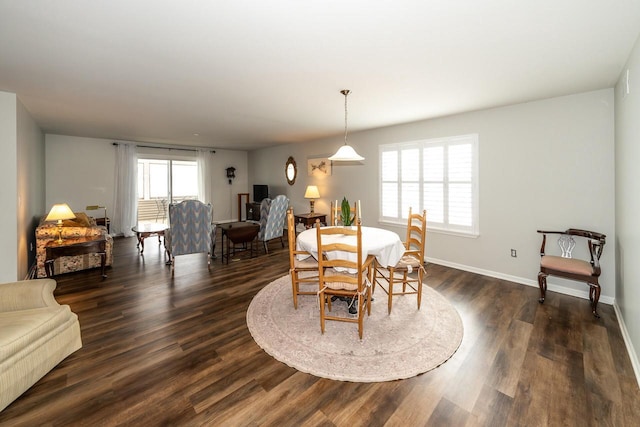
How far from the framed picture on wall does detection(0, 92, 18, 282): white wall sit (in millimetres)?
4886

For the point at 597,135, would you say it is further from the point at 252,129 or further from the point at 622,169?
the point at 252,129

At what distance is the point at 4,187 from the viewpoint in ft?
10.9

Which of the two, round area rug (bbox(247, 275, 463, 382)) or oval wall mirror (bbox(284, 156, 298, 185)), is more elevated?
oval wall mirror (bbox(284, 156, 298, 185))

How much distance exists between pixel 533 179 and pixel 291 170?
17.3ft

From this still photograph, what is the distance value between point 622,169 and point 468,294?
6.27 feet

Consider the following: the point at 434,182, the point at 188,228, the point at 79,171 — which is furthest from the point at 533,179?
the point at 79,171

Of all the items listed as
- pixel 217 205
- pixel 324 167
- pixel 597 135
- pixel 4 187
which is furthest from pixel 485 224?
pixel 217 205

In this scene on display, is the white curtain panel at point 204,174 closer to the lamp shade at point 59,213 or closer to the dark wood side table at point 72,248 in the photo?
the dark wood side table at point 72,248

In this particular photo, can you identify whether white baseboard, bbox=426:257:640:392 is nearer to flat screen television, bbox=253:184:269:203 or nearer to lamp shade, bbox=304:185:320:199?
lamp shade, bbox=304:185:320:199

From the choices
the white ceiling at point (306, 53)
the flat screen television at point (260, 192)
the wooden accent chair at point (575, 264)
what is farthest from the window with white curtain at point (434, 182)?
the flat screen television at point (260, 192)

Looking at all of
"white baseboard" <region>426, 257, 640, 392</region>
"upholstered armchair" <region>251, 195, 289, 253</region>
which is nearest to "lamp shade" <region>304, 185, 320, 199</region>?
"upholstered armchair" <region>251, 195, 289, 253</region>

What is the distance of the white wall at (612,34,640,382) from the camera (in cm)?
207

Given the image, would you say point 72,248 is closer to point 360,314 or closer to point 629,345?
Answer: point 360,314

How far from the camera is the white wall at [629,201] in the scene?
2.07m
